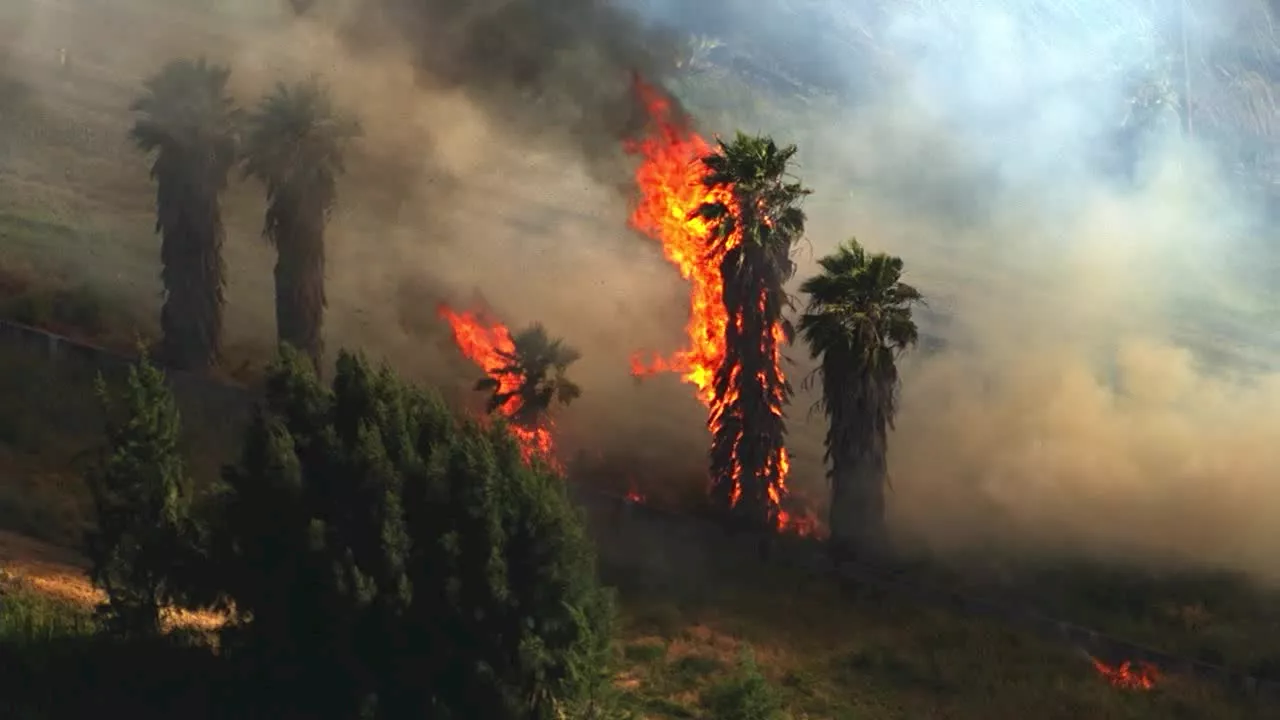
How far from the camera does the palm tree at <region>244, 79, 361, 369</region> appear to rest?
5756cm

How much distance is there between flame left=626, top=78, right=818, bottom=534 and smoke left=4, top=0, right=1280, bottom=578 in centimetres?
254

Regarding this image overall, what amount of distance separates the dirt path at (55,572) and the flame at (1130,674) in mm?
25894

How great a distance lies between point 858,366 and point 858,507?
16.5 feet

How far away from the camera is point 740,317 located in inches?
2079

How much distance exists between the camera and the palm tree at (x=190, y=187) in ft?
196

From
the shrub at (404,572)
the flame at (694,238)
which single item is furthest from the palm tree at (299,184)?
the shrub at (404,572)

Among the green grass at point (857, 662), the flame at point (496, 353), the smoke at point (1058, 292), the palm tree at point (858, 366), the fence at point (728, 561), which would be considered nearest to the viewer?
the green grass at point (857, 662)

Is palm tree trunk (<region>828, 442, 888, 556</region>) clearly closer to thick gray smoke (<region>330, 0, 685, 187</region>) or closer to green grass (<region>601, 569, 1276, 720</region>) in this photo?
green grass (<region>601, 569, 1276, 720</region>)

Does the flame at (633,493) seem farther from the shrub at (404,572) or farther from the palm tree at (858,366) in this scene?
the shrub at (404,572)

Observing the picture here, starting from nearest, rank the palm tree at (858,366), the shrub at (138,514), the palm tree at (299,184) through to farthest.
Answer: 1. the shrub at (138,514)
2. the palm tree at (858,366)
3. the palm tree at (299,184)

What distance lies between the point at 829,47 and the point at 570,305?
198 ft

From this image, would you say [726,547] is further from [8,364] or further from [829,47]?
[829,47]

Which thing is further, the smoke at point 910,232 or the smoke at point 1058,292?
the smoke at point 910,232

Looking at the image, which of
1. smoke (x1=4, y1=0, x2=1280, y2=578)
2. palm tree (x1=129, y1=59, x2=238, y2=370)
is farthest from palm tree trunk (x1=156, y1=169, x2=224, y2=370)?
smoke (x1=4, y1=0, x2=1280, y2=578)
